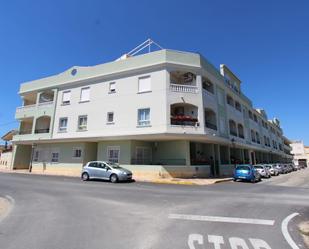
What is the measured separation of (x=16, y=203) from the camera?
9984mm

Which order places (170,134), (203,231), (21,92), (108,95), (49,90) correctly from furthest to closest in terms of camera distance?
(21,92) → (49,90) → (108,95) → (170,134) → (203,231)

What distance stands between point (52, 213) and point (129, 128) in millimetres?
16332

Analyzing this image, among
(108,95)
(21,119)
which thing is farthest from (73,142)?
(21,119)

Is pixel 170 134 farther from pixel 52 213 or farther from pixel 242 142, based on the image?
pixel 242 142

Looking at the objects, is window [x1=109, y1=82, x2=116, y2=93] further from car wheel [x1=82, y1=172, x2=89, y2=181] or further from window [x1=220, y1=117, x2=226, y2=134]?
window [x1=220, y1=117, x2=226, y2=134]

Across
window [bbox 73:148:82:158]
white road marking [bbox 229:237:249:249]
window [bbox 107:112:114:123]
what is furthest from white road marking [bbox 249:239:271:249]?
window [bbox 73:148:82:158]

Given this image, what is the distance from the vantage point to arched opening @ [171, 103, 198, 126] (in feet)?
76.1

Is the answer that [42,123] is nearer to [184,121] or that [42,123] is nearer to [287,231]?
[184,121]

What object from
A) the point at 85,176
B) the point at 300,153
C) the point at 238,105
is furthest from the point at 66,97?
the point at 300,153

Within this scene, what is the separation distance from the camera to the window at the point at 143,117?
2378cm

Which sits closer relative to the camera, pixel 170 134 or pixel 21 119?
pixel 170 134

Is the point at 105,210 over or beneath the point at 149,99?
beneath

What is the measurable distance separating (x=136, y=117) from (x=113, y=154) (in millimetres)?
4812

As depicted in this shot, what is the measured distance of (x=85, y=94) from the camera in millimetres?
28391
